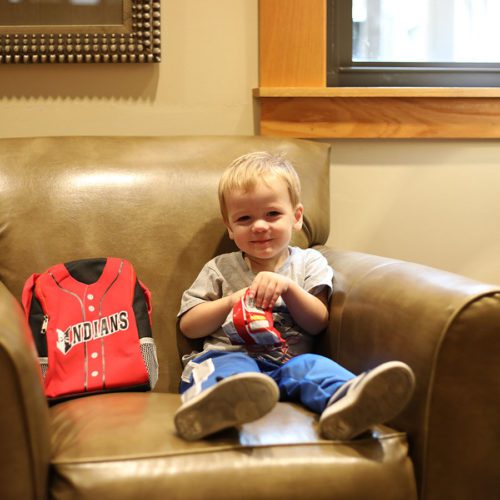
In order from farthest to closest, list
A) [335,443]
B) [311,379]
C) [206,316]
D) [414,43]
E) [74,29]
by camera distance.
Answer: [414,43] < [74,29] < [206,316] < [311,379] < [335,443]

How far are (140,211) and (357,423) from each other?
2.62 feet

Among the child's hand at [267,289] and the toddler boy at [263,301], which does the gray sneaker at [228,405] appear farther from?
the child's hand at [267,289]

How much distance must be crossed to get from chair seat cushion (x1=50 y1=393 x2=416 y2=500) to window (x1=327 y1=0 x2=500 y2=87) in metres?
1.27

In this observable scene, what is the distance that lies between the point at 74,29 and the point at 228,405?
1.27 m

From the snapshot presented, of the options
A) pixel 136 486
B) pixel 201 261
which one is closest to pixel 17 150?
pixel 201 261

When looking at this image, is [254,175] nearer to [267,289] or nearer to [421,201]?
[267,289]

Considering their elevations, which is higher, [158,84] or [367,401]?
[158,84]

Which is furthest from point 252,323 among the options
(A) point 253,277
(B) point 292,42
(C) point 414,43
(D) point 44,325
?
(C) point 414,43

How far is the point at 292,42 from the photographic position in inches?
79.0

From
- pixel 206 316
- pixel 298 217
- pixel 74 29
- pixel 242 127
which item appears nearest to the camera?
pixel 206 316

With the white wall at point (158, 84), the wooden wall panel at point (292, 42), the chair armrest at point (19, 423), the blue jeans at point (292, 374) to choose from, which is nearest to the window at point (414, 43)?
the wooden wall panel at point (292, 42)

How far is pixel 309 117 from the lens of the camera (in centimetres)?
203

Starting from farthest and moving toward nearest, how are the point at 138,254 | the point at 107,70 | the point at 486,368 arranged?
1. the point at 107,70
2. the point at 138,254
3. the point at 486,368

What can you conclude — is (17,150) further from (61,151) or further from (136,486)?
(136,486)
